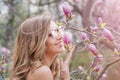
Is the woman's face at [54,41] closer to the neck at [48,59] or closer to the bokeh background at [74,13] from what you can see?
the neck at [48,59]

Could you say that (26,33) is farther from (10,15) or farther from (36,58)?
(10,15)

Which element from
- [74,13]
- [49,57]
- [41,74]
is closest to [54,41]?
[49,57]

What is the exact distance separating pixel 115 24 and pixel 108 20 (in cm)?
45

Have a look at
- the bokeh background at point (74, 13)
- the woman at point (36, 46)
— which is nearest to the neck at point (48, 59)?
the woman at point (36, 46)

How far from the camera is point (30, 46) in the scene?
2.02m

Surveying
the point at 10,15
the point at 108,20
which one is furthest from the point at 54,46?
the point at 10,15

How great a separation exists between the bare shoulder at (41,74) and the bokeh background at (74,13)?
Answer: 5.65 ft

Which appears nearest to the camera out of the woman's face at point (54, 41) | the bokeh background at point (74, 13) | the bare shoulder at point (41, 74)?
the bare shoulder at point (41, 74)

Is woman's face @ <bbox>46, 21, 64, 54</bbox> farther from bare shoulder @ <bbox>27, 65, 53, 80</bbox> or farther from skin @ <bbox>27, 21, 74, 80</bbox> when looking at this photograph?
bare shoulder @ <bbox>27, 65, 53, 80</bbox>

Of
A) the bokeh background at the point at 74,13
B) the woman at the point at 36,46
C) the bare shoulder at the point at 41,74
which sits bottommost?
the bokeh background at the point at 74,13

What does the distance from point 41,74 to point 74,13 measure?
10.5 feet

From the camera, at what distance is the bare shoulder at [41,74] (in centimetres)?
192

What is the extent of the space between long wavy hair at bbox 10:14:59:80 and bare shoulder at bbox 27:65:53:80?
3 cm

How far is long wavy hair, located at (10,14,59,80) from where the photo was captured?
1.99m
